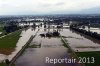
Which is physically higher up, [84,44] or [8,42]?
[8,42]

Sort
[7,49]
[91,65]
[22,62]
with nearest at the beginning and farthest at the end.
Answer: [91,65]
[22,62]
[7,49]

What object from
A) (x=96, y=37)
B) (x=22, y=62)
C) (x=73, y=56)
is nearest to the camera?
(x=22, y=62)

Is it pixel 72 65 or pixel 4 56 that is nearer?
pixel 72 65

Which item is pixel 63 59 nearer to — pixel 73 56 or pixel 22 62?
pixel 73 56

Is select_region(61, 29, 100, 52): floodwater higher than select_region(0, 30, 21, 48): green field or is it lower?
lower

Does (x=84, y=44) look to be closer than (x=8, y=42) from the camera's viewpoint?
Yes

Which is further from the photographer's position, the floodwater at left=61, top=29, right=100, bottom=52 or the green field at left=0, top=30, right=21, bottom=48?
the green field at left=0, top=30, right=21, bottom=48

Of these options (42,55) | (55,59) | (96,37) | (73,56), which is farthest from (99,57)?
(96,37)

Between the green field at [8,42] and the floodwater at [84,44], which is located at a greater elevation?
the green field at [8,42]

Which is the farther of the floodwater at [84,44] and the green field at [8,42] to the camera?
the green field at [8,42]
